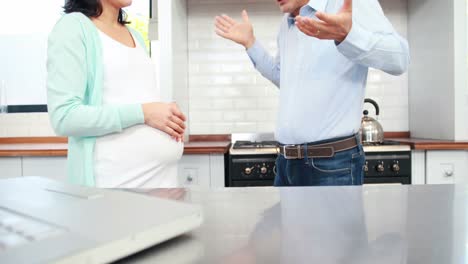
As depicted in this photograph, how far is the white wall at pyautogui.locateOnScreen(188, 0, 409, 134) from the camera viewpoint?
8.05 feet

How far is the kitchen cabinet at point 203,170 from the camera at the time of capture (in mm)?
1897

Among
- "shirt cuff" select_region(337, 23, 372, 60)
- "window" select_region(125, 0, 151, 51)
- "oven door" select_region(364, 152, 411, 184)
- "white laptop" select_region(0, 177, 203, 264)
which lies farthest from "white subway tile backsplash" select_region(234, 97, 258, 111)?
"white laptop" select_region(0, 177, 203, 264)

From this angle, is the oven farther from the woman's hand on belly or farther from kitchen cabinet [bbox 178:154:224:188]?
the woman's hand on belly

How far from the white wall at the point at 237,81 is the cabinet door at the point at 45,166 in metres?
0.88

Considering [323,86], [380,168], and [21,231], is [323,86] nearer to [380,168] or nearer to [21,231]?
[380,168]

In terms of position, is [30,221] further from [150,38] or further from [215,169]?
[150,38]

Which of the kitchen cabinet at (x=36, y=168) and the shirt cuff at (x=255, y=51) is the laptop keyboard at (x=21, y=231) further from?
the kitchen cabinet at (x=36, y=168)

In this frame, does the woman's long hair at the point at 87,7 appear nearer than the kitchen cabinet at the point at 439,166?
Yes

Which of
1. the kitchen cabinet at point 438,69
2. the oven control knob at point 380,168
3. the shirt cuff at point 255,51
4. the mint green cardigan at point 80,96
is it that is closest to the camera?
the mint green cardigan at point 80,96

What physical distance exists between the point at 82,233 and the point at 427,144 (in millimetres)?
1916

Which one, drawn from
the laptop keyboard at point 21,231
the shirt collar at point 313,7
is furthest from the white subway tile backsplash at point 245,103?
the laptop keyboard at point 21,231

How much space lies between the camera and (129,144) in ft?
3.23

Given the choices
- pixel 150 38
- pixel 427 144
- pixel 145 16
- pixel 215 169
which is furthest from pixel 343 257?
pixel 145 16

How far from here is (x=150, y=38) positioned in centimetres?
223
